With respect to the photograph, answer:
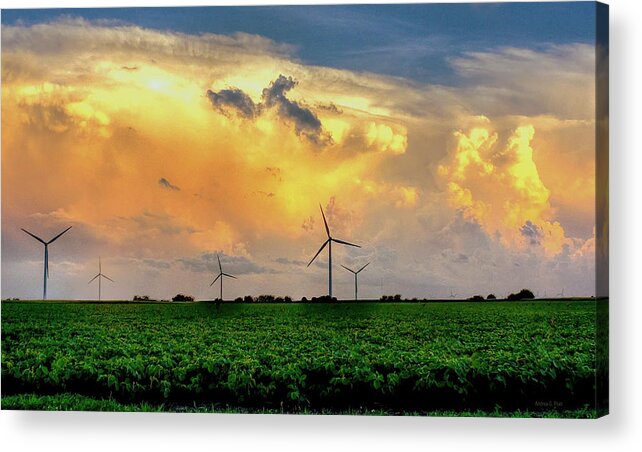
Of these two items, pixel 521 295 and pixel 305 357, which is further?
Answer: pixel 305 357

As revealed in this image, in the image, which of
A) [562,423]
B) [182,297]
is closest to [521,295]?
[562,423]

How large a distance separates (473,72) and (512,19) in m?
0.91

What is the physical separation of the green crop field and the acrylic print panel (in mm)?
33

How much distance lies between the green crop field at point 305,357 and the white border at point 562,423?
0.21m

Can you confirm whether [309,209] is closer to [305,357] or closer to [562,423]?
[305,357]

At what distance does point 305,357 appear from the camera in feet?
67.1

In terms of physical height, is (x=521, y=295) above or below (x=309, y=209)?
below

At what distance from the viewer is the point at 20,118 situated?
21078 millimetres

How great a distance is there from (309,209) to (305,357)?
212 cm

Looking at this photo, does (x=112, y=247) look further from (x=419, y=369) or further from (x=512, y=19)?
(x=512, y=19)

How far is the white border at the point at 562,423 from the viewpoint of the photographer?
19.5 metres

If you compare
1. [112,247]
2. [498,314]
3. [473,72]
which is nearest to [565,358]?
[498,314]

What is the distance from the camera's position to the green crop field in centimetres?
1989

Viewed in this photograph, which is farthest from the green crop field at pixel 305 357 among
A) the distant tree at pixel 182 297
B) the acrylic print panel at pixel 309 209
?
the distant tree at pixel 182 297
